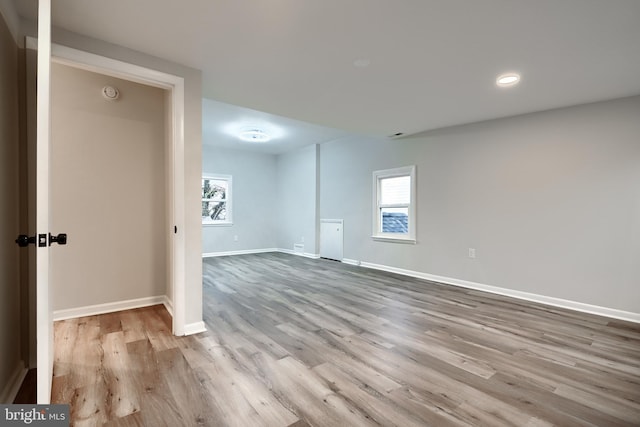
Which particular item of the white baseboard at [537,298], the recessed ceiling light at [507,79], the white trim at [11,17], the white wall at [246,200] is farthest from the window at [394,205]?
the white trim at [11,17]

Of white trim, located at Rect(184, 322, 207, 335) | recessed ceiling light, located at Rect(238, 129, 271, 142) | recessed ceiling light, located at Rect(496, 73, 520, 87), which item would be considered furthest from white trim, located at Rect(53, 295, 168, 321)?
recessed ceiling light, located at Rect(496, 73, 520, 87)

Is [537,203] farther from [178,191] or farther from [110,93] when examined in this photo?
[110,93]

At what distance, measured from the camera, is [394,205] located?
523 cm

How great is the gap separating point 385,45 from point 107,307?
367cm

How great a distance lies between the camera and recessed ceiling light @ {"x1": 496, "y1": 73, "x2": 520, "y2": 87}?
265cm

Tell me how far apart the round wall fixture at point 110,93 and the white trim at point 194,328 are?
2.50 m

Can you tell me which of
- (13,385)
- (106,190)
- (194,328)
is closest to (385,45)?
(194,328)

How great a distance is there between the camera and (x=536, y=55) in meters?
2.30

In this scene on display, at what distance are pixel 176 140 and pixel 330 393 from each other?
2.27 meters

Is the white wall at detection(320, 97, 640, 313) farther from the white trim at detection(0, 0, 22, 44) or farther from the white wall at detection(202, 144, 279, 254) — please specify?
the white trim at detection(0, 0, 22, 44)

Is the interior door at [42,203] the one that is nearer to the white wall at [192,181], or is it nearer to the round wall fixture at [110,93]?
the white wall at [192,181]

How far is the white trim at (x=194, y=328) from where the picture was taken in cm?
255

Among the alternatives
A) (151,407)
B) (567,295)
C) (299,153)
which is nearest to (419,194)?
(567,295)

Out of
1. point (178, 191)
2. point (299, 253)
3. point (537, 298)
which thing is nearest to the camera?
point (178, 191)
